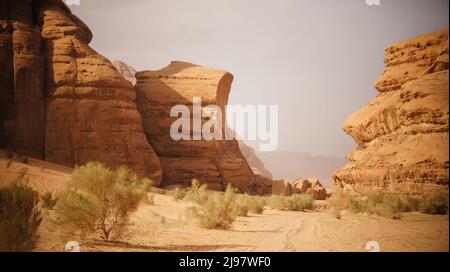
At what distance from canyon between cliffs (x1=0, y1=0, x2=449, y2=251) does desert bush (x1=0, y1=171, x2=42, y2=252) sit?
70cm

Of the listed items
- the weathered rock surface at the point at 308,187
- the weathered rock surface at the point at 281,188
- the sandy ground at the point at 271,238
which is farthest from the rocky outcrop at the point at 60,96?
the sandy ground at the point at 271,238

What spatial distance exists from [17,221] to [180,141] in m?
29.5

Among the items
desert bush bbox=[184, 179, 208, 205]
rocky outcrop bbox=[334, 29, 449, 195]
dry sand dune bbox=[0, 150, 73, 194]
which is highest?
rocky outcrop bbox=[334, 29, 449, 195]

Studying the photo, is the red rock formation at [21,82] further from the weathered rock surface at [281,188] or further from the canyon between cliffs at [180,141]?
the weathered rock surface at [281,188]

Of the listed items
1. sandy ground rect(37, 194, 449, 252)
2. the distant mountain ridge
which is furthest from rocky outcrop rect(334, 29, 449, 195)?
the distant mountain ridge

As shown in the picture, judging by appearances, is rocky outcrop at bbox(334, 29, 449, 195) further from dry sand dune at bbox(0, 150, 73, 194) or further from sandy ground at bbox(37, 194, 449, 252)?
dry sand dune at bbox(0, 150, 73, 194)

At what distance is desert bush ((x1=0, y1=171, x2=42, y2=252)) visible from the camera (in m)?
7.41

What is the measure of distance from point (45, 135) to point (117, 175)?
850 inches

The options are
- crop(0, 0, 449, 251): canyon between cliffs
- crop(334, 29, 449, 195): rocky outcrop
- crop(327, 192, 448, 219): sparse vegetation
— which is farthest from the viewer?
crop(334, 29, 449, 195): rocky outcrop

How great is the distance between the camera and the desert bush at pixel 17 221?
741cm

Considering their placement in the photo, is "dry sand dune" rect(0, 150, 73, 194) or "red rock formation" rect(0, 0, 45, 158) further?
"red rock formation" rect(0, 0, 45, 158)

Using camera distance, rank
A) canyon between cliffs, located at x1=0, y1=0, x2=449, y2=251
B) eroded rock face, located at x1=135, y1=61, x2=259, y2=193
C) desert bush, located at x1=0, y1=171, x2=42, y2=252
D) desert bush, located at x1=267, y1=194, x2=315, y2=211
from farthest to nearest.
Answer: eroded rock face, located at x1=135, y1=61, x2=259, y2=193 < desert bush, located at x1=267, y1=194, x2=315, y2=211 < canyon between cliffs, located at x1=0, y1=0, x2=449, y2=251 < desert bush, located at x1=0, y1=171, x2=42, y2=252

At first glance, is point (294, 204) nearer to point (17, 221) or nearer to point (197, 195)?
point (197, 195)
